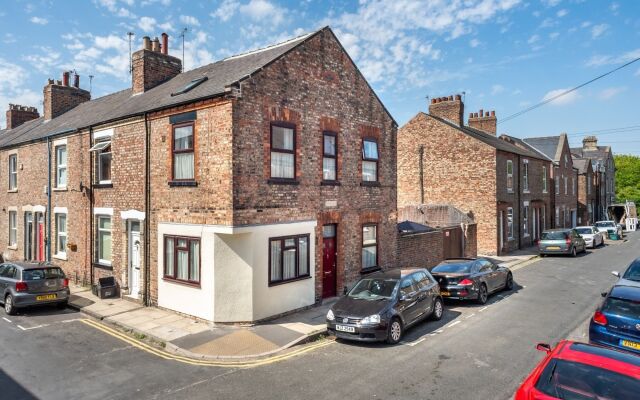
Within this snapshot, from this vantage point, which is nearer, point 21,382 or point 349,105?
point 21,382

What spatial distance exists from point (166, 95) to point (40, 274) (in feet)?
22.8

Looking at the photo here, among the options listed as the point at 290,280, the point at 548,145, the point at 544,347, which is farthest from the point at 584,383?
the point at 548,145

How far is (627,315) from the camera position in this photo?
319 inches

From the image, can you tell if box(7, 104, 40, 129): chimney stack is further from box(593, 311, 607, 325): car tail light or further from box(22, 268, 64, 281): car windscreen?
box(593, 311, 607, 325): car tail light

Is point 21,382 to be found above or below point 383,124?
below

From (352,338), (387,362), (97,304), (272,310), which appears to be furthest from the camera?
(97,304)

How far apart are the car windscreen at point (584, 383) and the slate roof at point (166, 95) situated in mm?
9361

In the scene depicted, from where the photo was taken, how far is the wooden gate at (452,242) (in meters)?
20.8

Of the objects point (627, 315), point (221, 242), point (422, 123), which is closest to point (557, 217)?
point (422, 123)

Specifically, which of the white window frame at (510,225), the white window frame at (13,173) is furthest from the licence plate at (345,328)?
the white window frame at (510,225)

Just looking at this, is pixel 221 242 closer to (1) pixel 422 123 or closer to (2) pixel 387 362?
(2) pixel 387 362

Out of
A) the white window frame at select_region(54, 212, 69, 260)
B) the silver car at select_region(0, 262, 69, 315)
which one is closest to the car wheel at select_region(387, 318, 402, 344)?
the silver car at select_region(0, 262, 69, 315)

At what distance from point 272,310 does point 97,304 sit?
20.1ft

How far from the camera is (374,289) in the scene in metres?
10.8
